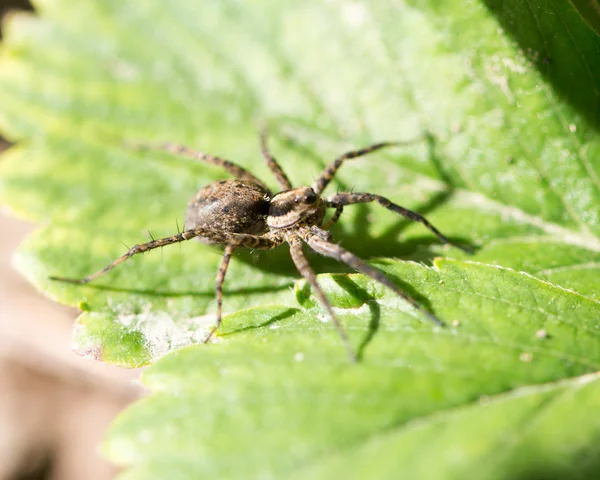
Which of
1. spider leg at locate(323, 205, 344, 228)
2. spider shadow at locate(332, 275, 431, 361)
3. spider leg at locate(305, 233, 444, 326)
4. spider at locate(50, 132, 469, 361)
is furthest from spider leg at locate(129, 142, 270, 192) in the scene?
spider shadow at locate(332, 275, 431, 361)

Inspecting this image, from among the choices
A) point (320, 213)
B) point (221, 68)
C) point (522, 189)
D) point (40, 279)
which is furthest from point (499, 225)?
point (40, 279)

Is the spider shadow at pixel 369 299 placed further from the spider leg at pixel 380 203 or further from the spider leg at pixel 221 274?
the spider leg at pixel 380 203

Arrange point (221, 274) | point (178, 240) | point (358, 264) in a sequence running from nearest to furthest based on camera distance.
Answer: point (358, 264)
point (221, 274)
point (178, 240)

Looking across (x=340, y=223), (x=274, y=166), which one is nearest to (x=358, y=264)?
(x=340, y=223)

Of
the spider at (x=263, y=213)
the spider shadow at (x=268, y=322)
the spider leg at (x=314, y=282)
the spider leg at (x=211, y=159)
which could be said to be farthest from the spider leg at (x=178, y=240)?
the spider shadow at (x=268, y=322)

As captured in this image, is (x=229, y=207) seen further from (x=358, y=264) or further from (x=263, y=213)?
(x=358, y=264)

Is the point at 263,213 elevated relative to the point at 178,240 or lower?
elevated

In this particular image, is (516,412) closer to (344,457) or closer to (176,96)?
(344,457)
